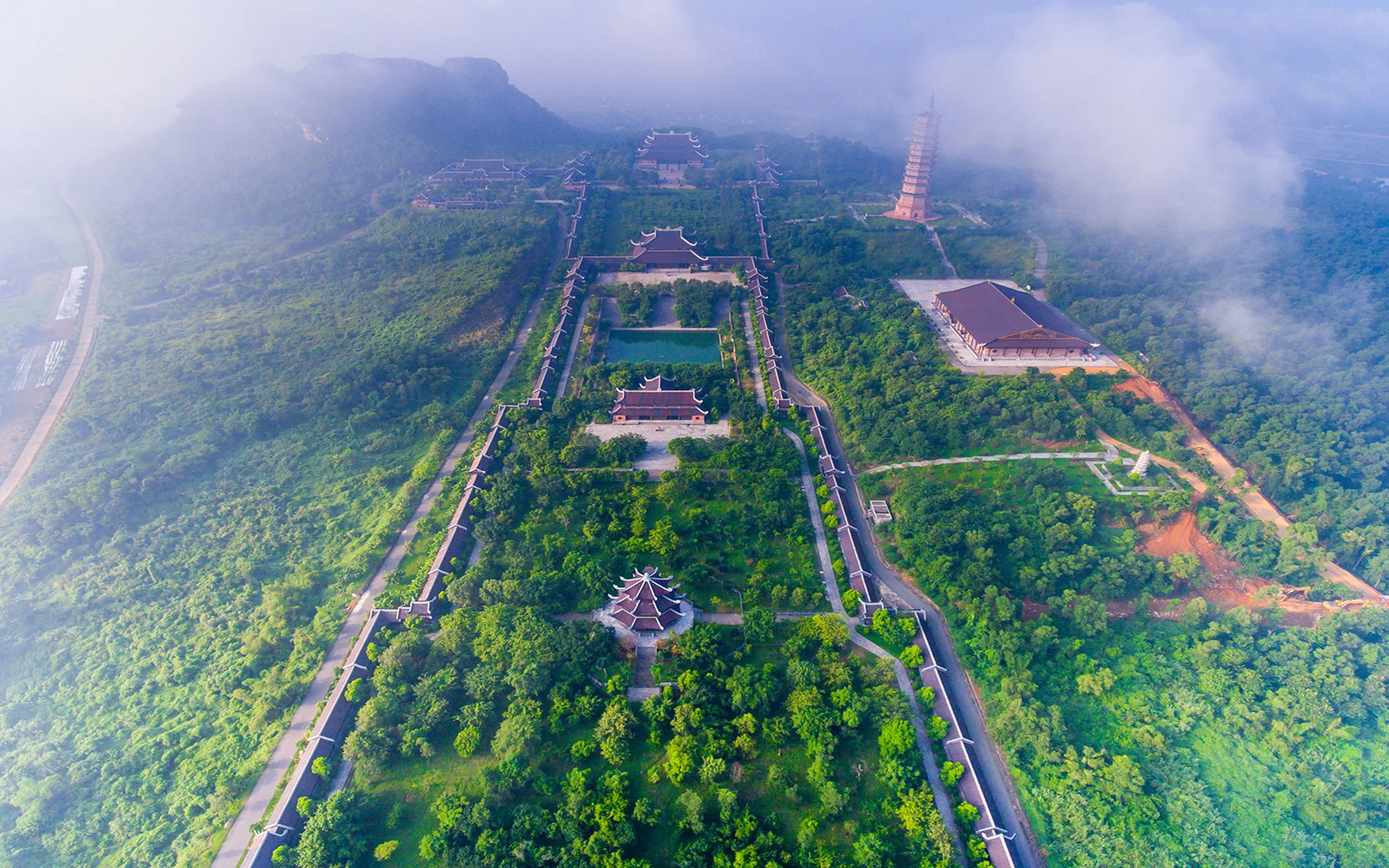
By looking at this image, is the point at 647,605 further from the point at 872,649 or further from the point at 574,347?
the point at 574,347

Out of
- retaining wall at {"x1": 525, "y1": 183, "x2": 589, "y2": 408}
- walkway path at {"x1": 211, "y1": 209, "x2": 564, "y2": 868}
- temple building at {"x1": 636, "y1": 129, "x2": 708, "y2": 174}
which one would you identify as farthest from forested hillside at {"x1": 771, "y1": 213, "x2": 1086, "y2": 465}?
temple building at {"x1": 636, "y1": 129, "x2": 708, "y2": 174}

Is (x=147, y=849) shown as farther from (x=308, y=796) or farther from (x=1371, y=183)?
(x=1371, y=183)

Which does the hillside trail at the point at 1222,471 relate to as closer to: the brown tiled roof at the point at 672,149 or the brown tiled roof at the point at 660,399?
the brown tiled roof at the point at 660,399

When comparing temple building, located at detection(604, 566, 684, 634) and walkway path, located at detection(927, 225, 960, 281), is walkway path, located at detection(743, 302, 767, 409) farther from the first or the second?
walkway path, located at detection(927, 225, 960, 281)

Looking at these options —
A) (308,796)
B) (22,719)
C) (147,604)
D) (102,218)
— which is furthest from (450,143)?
(308,796)

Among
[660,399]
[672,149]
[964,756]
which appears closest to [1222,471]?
[964,756]

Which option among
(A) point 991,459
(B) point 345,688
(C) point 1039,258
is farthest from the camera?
(C) point 1039,258

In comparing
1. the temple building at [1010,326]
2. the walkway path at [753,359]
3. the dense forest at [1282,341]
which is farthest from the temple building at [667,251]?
the dense forest at [1282,341]
